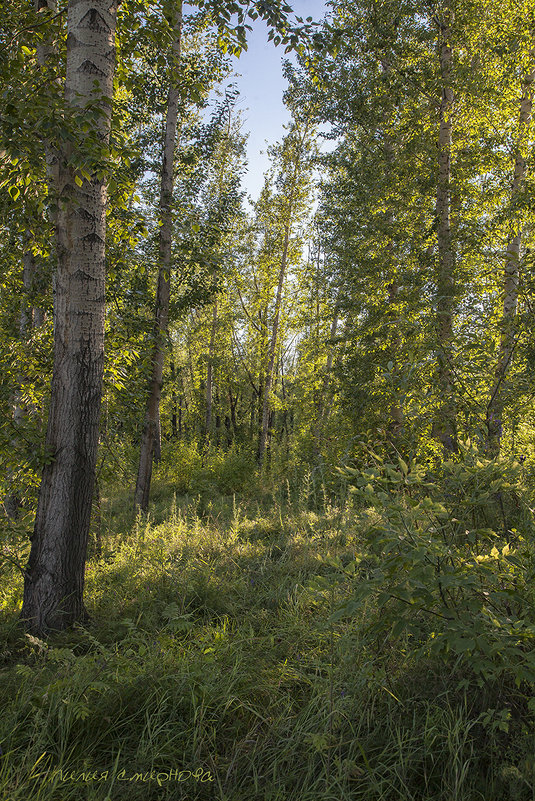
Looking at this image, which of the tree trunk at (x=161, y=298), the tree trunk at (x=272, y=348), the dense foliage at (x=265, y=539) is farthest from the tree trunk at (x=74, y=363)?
the tree trunk at (x=272, y=348)

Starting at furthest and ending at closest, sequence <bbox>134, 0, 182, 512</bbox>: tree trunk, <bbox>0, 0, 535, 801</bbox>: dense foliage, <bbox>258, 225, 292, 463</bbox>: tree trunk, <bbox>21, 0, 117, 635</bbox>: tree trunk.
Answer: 1. <bbox>258, 225, 292, 463</bbox>: tree trunk
2. <bbox>134, 0, 182, 512</bbox>: tree trunk
3. <bbox>21, 0, 117, 635</bbox>: tree trunk
4. <bbox>0, 0, 535, 801</bbox>: dense foliage

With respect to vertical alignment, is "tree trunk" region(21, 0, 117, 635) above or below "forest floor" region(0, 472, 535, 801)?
above

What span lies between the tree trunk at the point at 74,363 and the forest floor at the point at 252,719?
35cm

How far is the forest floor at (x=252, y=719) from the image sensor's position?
1.77 metres

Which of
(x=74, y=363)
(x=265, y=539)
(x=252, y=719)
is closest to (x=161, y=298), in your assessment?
(x=265, y=539)

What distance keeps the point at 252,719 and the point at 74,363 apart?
8.36 ft

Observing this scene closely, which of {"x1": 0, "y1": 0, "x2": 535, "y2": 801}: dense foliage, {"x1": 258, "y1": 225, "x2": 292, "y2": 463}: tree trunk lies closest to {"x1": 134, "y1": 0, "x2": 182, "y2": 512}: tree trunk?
{"x1": 0, "y1": 0, "x2": 535, "y2": 801}: dense foliage

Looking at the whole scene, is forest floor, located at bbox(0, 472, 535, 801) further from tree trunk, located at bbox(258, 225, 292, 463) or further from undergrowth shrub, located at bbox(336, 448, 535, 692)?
tree trunk, located at bbox(258, 225, 292, 463)

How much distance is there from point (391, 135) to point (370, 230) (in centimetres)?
217

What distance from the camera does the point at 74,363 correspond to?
3240 millimetres

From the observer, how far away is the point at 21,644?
2.94 metres

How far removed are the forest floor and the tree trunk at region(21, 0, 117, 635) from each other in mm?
348

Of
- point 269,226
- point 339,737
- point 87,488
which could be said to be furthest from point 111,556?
point 269,226

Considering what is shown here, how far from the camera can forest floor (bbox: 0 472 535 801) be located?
1771 millimetres
